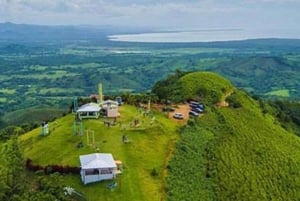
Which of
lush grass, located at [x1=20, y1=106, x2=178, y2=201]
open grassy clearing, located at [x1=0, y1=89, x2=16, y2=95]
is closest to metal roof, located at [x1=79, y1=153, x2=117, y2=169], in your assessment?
lush grass, located at [x1=20, y1=106, x2=178, y2=201]

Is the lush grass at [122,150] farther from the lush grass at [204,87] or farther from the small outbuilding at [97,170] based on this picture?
the lush grass at [204,87]

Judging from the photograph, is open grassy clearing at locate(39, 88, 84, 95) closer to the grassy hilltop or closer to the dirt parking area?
the dirt parking area

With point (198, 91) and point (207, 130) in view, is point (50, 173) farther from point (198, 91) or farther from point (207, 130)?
point (198, 91)

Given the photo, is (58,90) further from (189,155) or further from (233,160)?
(189,155)

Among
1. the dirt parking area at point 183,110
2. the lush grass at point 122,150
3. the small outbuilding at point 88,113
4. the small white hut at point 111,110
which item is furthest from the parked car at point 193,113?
the small outbuilding at point 88,113

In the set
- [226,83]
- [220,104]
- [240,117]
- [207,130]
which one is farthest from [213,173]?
[226,83]

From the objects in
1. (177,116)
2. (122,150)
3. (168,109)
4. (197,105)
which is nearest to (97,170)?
(122,150)

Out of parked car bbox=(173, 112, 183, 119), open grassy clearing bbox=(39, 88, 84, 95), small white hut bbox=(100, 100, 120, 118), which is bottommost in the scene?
open grassy clearing bbox=(39, 88, 84, 95)
